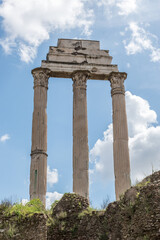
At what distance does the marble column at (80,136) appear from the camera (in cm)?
2142

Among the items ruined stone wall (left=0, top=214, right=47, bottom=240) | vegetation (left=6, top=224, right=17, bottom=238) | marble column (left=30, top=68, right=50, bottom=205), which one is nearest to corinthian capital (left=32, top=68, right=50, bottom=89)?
marble column (left=30, top=68, right=50, bottom=205)

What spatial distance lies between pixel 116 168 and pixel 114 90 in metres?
5.05

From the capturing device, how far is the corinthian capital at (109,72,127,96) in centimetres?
2455

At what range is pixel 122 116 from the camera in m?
23.7

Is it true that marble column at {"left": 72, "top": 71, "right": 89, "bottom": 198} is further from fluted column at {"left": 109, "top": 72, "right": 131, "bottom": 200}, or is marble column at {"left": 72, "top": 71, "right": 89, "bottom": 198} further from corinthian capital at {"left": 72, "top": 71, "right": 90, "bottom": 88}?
fluted column at {"left": 109, "top": 72, "right": 131, "bottom": 200}

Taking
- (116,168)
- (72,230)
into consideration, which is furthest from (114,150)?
(72,230)

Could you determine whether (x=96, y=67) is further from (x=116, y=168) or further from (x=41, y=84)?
(x=116, y=168)

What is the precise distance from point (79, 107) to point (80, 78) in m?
1.94

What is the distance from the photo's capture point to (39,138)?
2217cm

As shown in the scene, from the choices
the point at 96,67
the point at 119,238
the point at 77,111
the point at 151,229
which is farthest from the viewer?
the point at 96,67

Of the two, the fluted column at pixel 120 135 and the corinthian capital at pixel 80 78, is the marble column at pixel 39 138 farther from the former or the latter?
the fluted column at pixel 120 135

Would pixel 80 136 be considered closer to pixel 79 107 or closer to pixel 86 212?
pixel 79 107

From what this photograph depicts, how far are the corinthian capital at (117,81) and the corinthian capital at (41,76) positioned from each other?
13.0 feet

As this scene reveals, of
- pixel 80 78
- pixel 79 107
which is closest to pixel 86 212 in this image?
pixel 79 107
